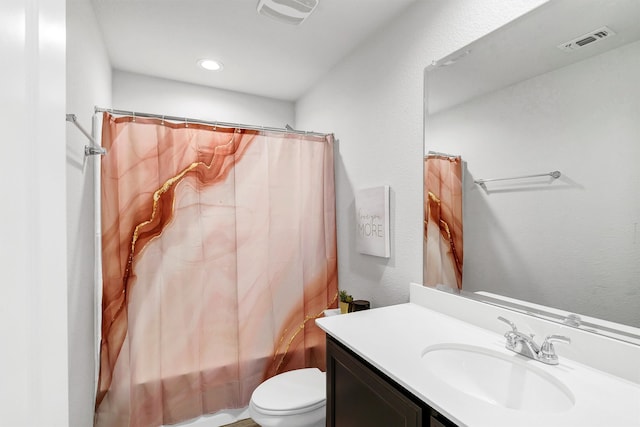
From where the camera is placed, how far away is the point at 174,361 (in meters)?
1.81

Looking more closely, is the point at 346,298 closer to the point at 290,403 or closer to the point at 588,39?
the point at 290,403

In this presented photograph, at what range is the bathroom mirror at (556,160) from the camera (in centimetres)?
92

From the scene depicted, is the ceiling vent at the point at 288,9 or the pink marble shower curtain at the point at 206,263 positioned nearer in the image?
the ceiling vent at the point at 288,9

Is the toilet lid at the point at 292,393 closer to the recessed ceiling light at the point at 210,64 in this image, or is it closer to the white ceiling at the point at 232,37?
the white ceiling at the point at 232,37

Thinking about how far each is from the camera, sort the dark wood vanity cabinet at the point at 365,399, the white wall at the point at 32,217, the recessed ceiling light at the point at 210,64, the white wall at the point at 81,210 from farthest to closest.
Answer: the recessed ceiling light at the point at 210,64, the white wall at the point at 81,210, the dark wood vanity cabinet at the point at 365,399, the white wall at the point at 32,217

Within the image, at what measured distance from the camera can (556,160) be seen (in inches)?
42.3

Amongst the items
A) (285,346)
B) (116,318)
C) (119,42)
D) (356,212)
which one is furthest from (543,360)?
(119,42)

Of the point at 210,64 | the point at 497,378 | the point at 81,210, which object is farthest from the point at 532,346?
the point at 210,64

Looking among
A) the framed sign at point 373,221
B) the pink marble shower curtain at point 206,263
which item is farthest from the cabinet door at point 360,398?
the pink marble shower curtain at point 206,263

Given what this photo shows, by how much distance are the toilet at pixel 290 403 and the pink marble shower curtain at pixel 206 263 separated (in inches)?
14.4

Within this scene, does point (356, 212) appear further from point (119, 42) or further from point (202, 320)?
point (119, 42)

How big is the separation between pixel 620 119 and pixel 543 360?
773 mm

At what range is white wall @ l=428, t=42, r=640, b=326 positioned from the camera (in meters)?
0.92

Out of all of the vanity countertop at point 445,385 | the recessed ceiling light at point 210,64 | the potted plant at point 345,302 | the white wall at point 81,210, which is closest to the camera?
the vanity countertop at point 445,385
